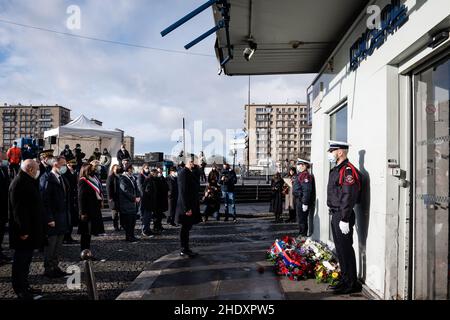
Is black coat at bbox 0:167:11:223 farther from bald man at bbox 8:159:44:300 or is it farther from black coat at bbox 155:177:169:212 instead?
black coat at bbox 155:177:169:212

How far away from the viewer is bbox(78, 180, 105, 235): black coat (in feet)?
20.6

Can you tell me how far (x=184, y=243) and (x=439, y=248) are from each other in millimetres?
4429

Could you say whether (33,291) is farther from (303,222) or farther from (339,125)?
(303,222)

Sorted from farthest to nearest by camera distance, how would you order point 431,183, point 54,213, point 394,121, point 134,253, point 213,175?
point 213,175, point 134,253, point 54,213, point 394,121, point 431,183

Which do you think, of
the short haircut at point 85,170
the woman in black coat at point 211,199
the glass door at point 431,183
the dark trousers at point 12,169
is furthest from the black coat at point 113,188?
the glass door at point 431,183

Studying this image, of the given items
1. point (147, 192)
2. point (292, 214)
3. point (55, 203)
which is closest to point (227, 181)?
point (292, 214)

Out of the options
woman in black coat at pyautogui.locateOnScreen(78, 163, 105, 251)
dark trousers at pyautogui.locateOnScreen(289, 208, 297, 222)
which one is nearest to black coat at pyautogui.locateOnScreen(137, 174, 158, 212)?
woman in black coat at pyautogui.locateOnScreen(78, 163, 105, 251)

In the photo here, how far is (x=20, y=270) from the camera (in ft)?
14.7

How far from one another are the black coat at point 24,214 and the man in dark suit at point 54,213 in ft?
1.80

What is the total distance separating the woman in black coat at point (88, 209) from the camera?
20.6 feet

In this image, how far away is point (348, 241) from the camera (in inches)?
178

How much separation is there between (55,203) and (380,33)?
5.53 m
